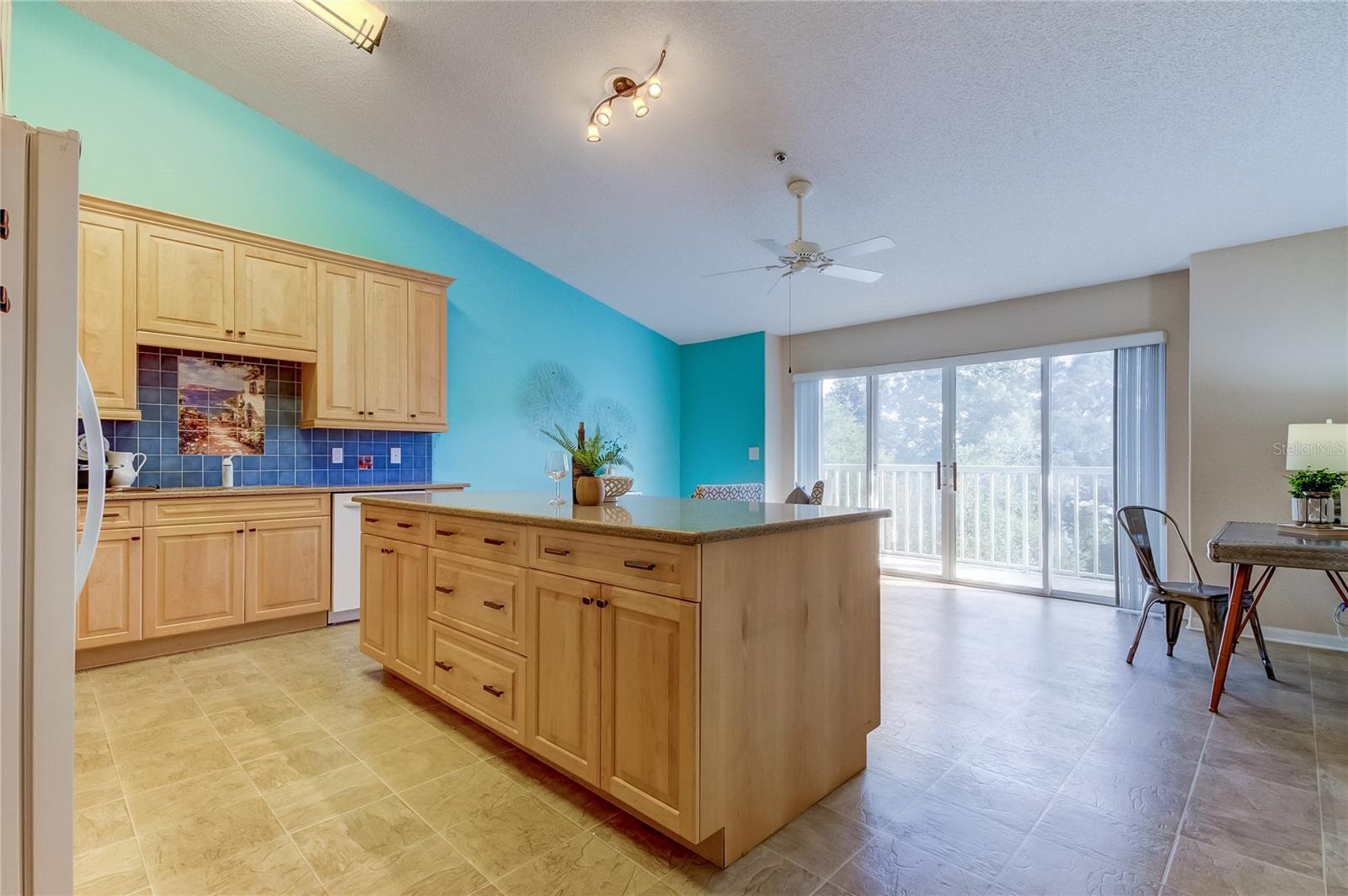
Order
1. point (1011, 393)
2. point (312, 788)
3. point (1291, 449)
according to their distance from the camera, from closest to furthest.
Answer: point (312, 788)
point (1291, 449)
point (1011, 393)

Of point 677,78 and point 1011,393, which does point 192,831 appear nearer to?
point 677,78

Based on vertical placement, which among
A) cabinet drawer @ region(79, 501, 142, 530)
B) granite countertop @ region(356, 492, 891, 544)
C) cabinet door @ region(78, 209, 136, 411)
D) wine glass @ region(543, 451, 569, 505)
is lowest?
cabinet drawer @ region(79, 501, 142, 530)

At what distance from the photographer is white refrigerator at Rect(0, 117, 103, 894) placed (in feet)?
3.56

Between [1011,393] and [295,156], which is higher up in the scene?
[295,156]

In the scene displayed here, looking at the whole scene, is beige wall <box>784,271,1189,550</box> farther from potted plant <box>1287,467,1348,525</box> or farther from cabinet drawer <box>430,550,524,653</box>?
cabinet drawer <box>430,550,524,653</box>

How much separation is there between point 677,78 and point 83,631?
162 inches

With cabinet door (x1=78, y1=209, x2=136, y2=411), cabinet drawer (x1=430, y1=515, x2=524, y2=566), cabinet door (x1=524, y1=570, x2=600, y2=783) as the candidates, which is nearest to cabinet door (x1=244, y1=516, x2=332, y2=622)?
cabinet door (x1=78, y1=209, x2=136, y2=411)

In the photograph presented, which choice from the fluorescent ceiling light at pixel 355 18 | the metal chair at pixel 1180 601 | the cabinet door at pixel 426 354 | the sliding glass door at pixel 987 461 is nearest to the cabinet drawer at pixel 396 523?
the cabinet door at pixel 426 354

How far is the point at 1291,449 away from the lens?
3264 millimetres

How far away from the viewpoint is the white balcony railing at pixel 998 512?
4711 millimetres

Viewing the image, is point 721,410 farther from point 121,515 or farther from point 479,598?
point 121,515

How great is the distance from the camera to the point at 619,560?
1.73 metres

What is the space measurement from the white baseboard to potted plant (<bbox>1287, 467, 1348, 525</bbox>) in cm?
96

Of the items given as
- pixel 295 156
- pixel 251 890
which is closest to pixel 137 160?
pixel 295 156
